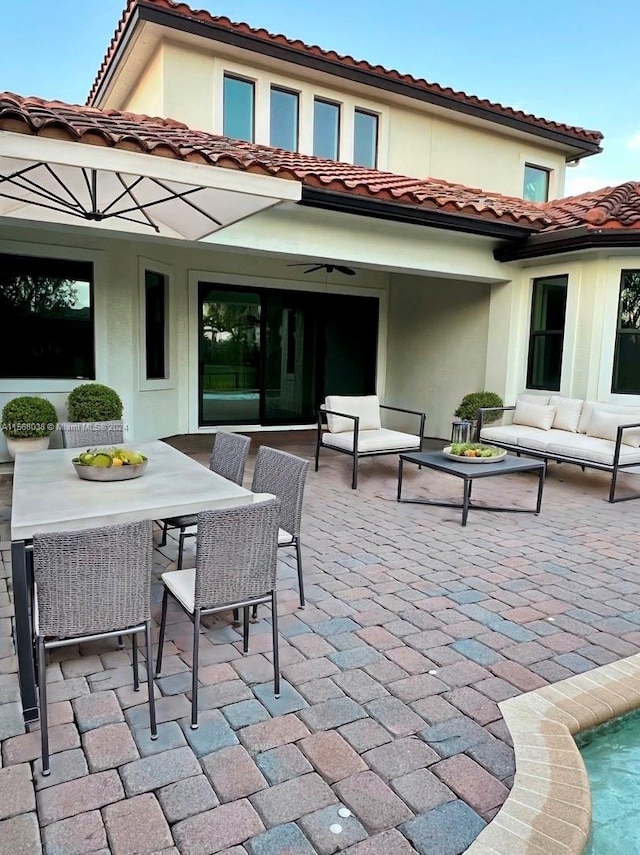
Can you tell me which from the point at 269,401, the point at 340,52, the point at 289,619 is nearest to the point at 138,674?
the point at 289,619

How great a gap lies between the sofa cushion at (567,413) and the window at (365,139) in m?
5.11

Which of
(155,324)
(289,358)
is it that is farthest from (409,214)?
(289,358)

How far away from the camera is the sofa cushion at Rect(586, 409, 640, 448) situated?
6605 millimetres

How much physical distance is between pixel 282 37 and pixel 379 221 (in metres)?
3.25

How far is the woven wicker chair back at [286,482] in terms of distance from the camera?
350cm

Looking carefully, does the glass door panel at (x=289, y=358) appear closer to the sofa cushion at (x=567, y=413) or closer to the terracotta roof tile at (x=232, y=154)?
the terracotta roof tile at (x=232, y=154)

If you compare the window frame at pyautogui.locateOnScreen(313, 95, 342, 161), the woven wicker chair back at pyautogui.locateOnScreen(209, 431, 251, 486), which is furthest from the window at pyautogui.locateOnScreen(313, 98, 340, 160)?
the woven wicker chair back at pyautogui.locateOnScreen(209, 431, 251, 486)

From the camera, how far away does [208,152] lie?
4684mm

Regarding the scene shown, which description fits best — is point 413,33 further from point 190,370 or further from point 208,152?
point 208,152

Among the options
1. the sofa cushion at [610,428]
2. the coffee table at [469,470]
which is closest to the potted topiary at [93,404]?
the coffee table at [469,470]

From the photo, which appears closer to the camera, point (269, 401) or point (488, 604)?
point (488, 604)

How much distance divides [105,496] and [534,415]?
6117 mm

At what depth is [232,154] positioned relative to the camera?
494 cm

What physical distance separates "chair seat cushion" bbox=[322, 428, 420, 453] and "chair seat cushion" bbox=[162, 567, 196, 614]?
4.03 m
